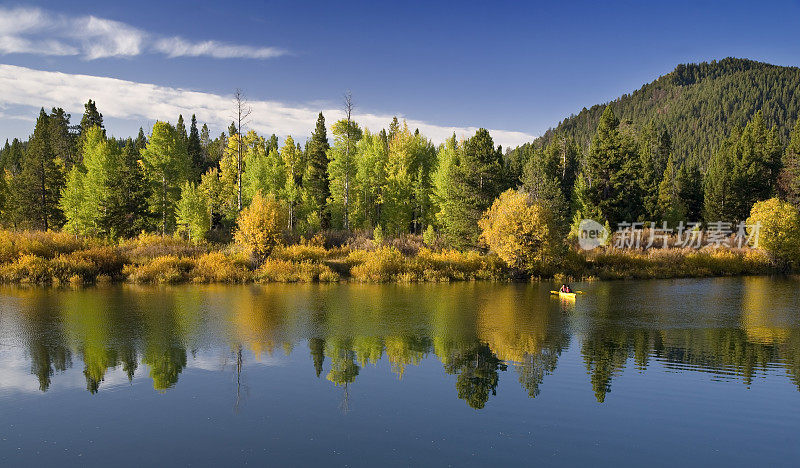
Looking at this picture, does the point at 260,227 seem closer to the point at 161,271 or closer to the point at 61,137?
the point at 161,271

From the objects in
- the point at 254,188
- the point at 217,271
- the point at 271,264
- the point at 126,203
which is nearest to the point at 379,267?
the point at 271,264

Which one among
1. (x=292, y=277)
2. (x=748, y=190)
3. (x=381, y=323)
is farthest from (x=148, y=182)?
(x=748, y=190)

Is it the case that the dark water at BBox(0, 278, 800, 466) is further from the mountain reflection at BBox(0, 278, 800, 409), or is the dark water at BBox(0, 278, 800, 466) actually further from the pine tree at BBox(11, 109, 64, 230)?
the pine tree at BBox(11, 109, 64, 230)

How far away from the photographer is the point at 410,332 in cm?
2119

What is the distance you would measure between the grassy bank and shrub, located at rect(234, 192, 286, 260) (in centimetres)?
85

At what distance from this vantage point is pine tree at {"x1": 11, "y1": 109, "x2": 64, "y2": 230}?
174ft

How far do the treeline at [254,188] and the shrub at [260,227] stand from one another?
3.47 meters

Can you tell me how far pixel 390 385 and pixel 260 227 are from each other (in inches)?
1068

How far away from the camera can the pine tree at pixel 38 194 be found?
53.0 meters

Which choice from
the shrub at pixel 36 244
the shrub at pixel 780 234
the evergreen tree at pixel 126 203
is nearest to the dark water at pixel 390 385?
the shrub at pixel 36 244

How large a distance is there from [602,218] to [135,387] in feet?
184

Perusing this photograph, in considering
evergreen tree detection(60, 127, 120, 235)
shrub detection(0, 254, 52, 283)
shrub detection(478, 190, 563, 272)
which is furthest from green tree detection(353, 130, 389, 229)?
shrub detection(0, 254, 52, 283)

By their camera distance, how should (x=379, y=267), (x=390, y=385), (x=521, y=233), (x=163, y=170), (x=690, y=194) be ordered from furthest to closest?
(x=690, y=194) → (x=163, y=170) → (x=521, y=233) → (x=379, y=267) → (x=390, y=385)

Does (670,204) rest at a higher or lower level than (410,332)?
higher
